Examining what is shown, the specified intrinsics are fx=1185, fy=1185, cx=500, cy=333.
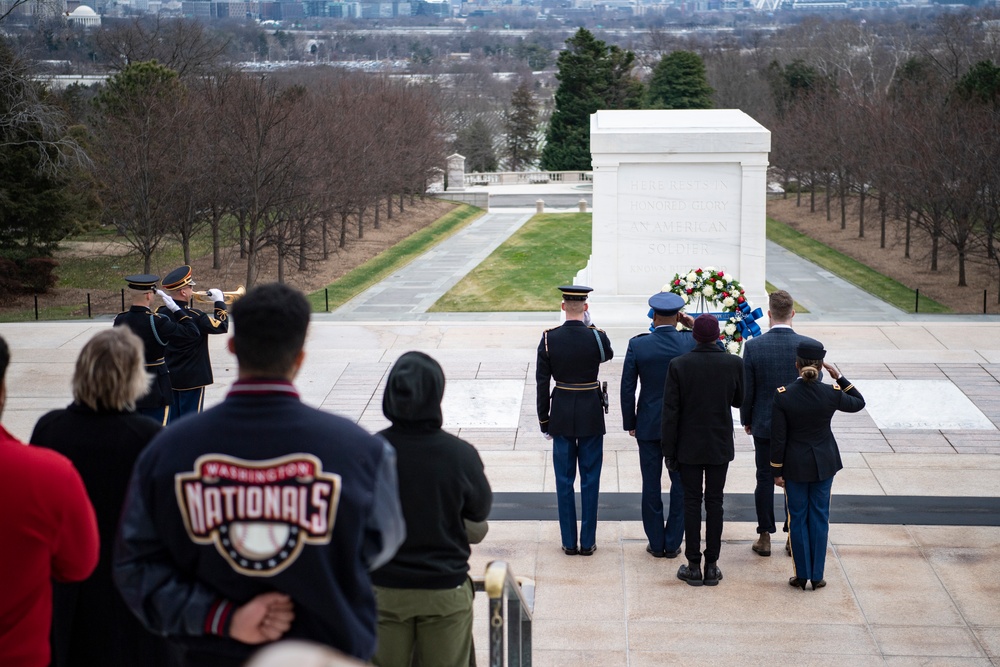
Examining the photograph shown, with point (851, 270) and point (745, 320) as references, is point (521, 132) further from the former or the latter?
point (745, 320)

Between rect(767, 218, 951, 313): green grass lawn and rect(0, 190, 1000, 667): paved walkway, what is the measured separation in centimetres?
1085

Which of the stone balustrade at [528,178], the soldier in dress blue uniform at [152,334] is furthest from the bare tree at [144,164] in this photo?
the stone balustrade at [528,178]

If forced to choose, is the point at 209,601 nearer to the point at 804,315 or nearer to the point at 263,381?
the point at 263,381

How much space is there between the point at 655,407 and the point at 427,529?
12.4 feet

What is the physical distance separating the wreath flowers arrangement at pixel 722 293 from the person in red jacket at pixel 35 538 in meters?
9.25

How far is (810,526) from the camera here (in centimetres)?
757

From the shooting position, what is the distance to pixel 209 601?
328cm

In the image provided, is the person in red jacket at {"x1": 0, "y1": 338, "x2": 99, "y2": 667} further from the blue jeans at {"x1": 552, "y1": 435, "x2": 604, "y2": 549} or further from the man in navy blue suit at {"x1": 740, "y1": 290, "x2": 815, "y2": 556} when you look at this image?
the man in navy blue suit at {"x1": 740, "y1": 290, "x2": 815, "y2": 556}

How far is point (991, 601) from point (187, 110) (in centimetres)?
2784

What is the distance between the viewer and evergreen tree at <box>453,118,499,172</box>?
73750 mm

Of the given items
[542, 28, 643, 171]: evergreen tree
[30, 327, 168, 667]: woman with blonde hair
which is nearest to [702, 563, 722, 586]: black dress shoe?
[30, 327, 168, 667]: woman with blonde hair

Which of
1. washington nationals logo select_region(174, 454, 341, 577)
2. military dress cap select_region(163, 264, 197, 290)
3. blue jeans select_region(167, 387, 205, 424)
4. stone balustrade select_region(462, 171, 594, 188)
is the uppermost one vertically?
washington nationals logo select_region(174, 454, 341, 577)

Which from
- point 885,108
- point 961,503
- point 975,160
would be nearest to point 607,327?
point 961,503

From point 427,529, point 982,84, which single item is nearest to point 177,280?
point 427,529
